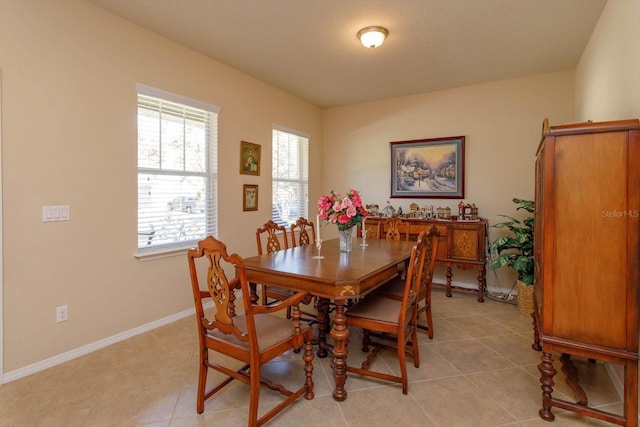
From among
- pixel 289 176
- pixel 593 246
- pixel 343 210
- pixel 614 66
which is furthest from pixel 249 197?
pixel 614 66

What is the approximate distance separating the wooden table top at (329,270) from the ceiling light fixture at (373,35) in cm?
189

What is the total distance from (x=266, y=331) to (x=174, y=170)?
7.28 ft

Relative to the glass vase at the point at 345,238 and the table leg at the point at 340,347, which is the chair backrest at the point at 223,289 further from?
the glass vase at the point at 345,238

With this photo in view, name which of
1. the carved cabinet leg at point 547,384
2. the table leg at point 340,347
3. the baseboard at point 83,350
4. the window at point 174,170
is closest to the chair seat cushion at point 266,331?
the table leg at point 340,347

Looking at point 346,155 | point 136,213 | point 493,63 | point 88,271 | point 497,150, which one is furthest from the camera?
point 346,155

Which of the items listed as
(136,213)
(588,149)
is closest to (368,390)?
(588,149)

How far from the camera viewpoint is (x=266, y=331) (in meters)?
1.97

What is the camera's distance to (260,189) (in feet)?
Result: 14.9

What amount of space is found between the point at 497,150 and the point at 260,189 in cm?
318

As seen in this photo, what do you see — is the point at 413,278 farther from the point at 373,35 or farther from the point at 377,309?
the point at 373,35

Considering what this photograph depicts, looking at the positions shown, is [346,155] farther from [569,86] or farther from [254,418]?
[254,418]

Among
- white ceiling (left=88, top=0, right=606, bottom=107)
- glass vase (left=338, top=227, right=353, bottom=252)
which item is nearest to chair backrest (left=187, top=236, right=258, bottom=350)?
glass vase (left=338, top=227, right=353, bottom=252)

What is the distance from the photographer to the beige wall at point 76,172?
2344 millimetres

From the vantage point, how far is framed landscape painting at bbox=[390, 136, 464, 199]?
15.3ft
